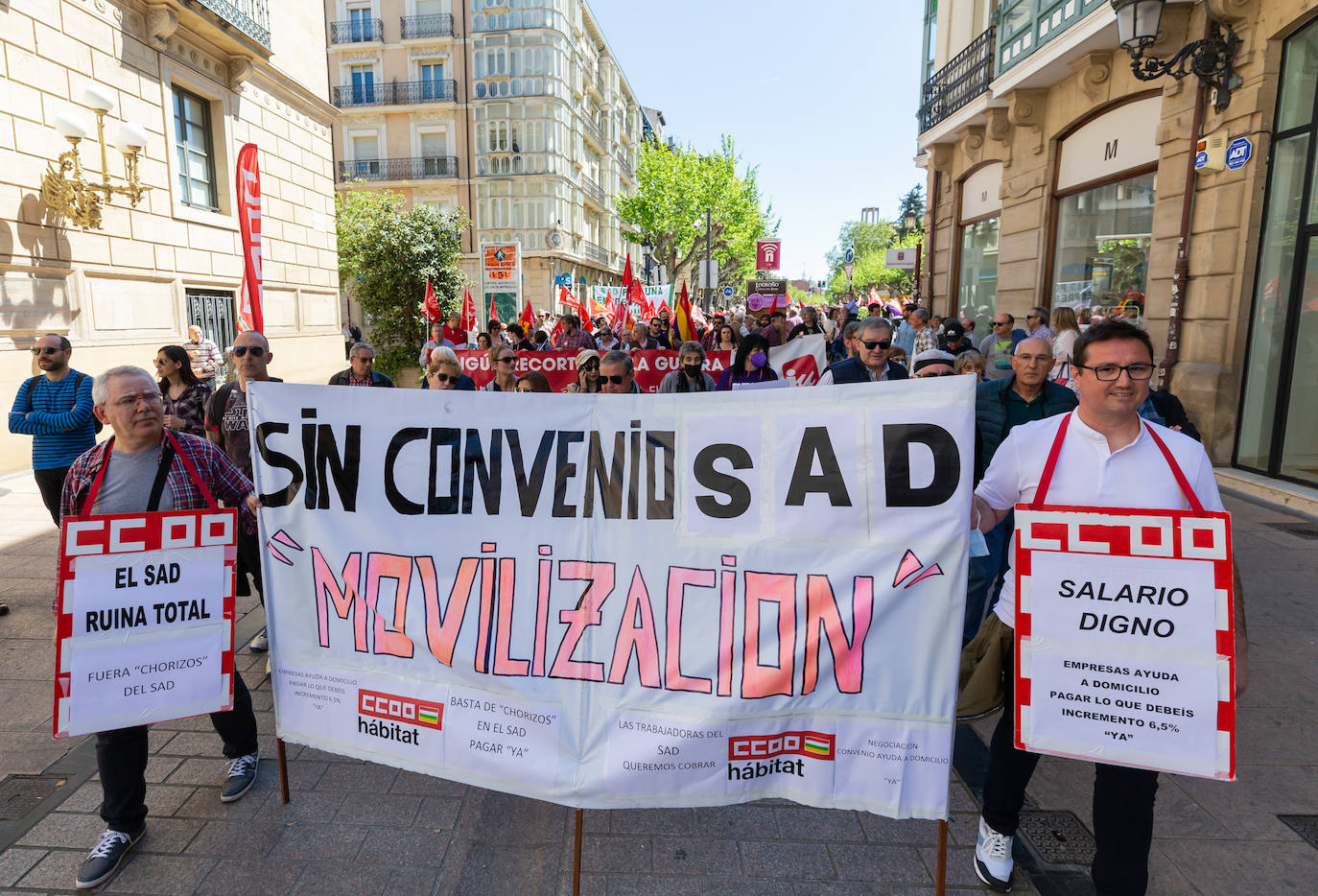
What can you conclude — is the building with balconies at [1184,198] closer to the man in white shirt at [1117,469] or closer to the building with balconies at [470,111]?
the man in white shirt at [1117,469]

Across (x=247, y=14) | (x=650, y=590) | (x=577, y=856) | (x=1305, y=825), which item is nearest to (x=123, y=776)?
(x=577, y=856)

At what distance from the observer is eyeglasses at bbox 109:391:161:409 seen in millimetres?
2861

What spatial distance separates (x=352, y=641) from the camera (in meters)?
2.81

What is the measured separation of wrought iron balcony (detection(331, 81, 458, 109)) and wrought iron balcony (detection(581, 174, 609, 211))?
32.0 feet

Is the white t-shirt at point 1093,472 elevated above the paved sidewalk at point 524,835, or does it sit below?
above

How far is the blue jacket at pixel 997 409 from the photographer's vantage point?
399 centimetres

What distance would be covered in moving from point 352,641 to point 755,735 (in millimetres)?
1496

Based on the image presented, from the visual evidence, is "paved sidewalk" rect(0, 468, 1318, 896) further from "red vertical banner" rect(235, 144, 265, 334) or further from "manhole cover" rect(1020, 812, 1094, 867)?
"red vertical banner" rect(235, 144, 265, 334)

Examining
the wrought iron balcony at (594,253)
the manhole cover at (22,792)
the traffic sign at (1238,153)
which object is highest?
the wrought iron balcony at (594,253)

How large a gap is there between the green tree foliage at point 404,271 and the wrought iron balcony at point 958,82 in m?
12.9

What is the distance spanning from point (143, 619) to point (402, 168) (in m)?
42.3

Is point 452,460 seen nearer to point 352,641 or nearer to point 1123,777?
point 352,641

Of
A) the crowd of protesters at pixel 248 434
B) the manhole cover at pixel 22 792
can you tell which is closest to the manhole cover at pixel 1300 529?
the crowd of protesters at pixel 248 434

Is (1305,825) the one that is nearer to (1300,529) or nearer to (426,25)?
(1300,529)
